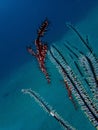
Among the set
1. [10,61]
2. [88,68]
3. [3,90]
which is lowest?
[88,68]

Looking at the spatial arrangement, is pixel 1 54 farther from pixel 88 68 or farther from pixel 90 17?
pixel 88 68

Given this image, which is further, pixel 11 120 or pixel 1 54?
pixel 1 54

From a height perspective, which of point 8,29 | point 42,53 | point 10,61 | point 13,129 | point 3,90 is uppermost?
point 8,29

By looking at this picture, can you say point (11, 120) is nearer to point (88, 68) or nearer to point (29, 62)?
point (29, 62)

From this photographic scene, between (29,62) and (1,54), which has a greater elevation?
(1,54)

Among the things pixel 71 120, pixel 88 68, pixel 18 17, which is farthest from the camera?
pixel 18 17

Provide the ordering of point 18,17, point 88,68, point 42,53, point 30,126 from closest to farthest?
point 88,68 < point 42,53 < point 30,126 < point 18,17

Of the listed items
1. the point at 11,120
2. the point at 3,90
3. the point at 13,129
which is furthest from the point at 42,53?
the point at 3,90

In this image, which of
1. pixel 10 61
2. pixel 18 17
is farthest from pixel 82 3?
pixel 10 61

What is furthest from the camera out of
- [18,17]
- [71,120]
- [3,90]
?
[18,17]
